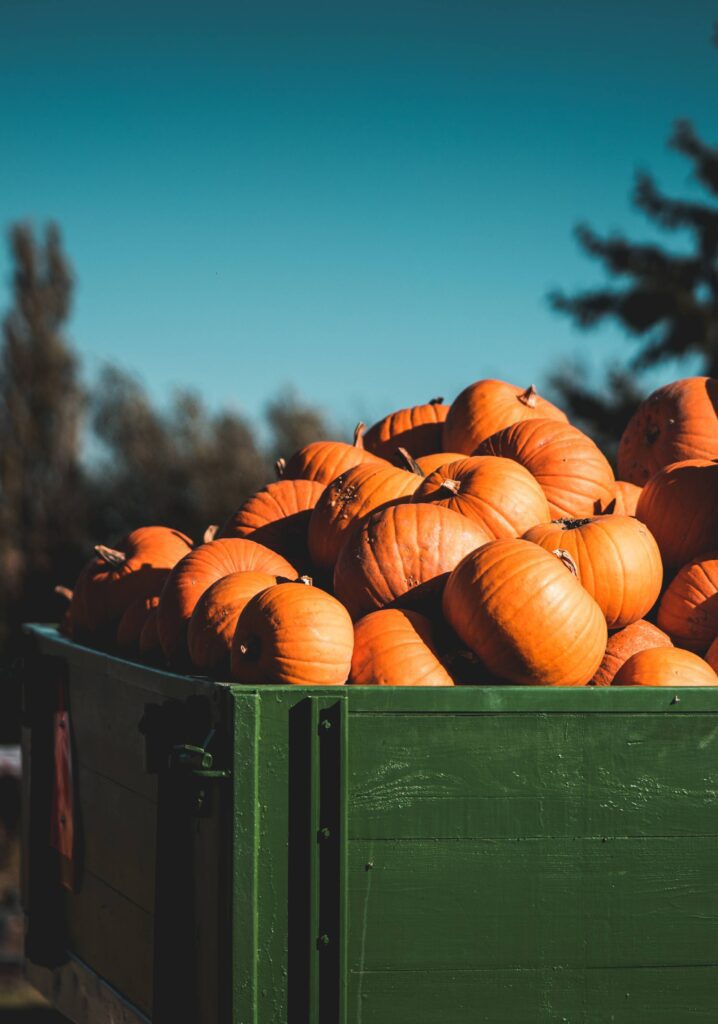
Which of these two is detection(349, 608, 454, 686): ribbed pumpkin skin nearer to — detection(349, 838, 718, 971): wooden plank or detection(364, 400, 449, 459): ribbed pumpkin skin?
detection(349, 838, 718, 971): wooden plank

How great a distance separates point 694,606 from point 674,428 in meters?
1.11

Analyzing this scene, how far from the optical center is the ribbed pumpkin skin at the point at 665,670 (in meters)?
2.94

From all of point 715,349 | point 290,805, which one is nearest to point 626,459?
point 290,805

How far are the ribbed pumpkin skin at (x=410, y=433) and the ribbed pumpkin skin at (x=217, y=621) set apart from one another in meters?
1.53

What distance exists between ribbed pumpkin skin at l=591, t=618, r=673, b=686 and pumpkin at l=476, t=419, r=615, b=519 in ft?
2.19

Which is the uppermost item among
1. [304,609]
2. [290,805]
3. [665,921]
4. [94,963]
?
[304,609]

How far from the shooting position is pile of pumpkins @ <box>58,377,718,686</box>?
117 inches

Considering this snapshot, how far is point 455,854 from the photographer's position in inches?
93.2

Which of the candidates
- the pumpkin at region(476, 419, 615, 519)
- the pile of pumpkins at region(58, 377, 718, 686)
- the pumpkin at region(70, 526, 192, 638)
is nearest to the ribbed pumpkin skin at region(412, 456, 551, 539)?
the pile of pumpkins at region(58, 377, 718, 686)

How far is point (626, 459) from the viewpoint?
4598 mm

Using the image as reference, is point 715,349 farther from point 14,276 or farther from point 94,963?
point 94,963

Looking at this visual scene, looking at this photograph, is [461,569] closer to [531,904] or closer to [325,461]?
[531,904]

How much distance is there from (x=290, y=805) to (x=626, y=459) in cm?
266

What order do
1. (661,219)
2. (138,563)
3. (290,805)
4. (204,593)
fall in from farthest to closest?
(661,219)
(138,563)
(204,593)
(290,805)
